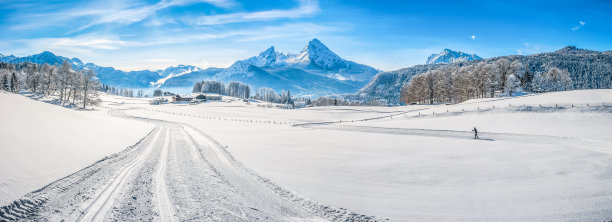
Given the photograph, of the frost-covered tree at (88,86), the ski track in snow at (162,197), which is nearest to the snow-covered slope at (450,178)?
the ski track in snow at (162,197)

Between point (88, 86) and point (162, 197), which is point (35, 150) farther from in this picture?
point (88, 86)

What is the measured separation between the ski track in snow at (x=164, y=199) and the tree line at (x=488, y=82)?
77878 mm

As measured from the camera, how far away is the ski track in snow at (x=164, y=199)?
23.1 ft

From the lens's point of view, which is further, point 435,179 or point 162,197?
point 435,179

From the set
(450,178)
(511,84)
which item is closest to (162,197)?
(450,178)

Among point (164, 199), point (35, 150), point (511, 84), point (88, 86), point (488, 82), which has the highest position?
point (488, 82)

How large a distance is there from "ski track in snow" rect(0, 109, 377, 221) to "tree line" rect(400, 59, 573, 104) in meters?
77.9

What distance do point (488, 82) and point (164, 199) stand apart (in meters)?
83.5

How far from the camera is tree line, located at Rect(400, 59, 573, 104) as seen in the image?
7156 centimetres

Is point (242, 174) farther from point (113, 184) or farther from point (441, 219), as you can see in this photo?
point (441, 219)

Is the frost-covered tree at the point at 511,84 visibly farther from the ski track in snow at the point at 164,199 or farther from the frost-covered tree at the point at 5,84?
the frost-covered tree at the point at 5,84

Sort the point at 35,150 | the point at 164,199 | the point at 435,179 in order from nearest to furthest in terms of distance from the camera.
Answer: the point at 164,199
the point at 435,179
the point at 35,150

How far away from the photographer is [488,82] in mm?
71938

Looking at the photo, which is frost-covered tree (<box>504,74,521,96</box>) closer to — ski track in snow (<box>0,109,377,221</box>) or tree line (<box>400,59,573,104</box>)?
tree line (<box>400,59,573,104</box>)
